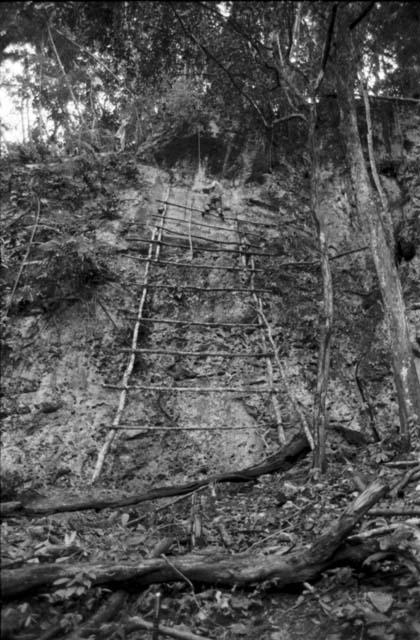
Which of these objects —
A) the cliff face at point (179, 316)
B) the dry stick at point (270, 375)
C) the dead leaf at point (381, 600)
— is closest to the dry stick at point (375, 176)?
the cliff face at point (179, 316)

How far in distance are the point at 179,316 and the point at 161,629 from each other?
398 centimetres

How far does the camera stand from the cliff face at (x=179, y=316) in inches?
190

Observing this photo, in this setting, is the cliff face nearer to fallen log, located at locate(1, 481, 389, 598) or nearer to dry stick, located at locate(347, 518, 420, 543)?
fallen log, located at locate(1, 481, 389, 598)

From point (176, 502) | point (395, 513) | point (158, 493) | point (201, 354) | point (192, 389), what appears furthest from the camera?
point (201, 354)

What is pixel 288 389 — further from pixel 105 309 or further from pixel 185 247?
pixel 185 247

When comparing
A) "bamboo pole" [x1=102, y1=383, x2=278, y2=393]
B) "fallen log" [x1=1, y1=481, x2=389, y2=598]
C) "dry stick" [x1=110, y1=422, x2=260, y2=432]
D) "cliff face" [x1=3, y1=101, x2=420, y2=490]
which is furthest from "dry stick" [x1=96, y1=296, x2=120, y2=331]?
"fallen log" [x1=1, y1=481, x2=389, y2=598]

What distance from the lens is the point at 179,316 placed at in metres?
6.00

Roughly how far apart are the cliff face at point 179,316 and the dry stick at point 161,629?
83.0 inches

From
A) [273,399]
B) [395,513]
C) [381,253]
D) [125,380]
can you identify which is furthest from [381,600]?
[381,253]

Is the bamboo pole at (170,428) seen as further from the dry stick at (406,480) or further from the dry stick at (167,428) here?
the dry stick at (406,480)

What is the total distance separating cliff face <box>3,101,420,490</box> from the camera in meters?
4.82

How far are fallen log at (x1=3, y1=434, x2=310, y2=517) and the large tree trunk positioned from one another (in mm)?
991

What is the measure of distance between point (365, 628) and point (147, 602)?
1.11 m

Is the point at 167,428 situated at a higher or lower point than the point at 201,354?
lower
